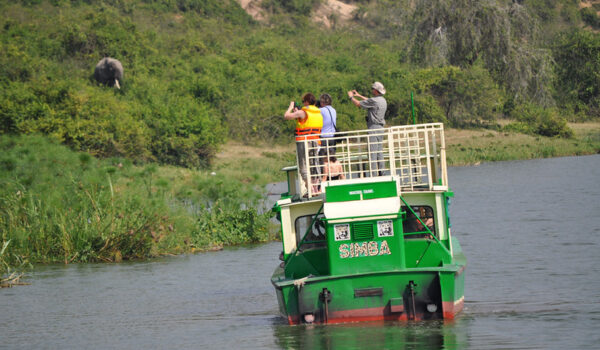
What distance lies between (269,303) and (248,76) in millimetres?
39181

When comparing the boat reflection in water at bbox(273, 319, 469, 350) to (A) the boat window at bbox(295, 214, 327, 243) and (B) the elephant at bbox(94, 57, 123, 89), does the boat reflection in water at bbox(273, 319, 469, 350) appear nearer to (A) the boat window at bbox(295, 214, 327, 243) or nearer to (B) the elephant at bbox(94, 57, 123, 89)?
(A) the boat window at bbox(295, 214, 327, 243)

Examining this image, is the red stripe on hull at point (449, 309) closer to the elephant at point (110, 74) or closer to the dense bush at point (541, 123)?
the elephant at point (110, 74)

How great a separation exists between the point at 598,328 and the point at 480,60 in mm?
47153

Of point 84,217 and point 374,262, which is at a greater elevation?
point 84,217

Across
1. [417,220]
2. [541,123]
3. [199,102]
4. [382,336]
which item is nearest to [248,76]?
[199,102]

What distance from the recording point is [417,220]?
43.8 ft

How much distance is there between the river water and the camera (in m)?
12.6

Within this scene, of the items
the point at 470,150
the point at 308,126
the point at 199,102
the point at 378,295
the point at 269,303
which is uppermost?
the point at 199,102

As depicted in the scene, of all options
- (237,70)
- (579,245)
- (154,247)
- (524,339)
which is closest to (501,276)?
Answer: (579,245)

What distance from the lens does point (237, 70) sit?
54.7 metres

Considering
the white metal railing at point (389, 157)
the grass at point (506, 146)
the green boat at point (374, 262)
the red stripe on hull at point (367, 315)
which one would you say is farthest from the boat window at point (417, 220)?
the grass at point (506, 146)

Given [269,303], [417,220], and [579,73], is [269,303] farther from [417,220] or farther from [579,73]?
[579,73]

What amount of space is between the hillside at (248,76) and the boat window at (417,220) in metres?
25.9

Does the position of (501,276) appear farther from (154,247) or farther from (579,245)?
(154,247)
